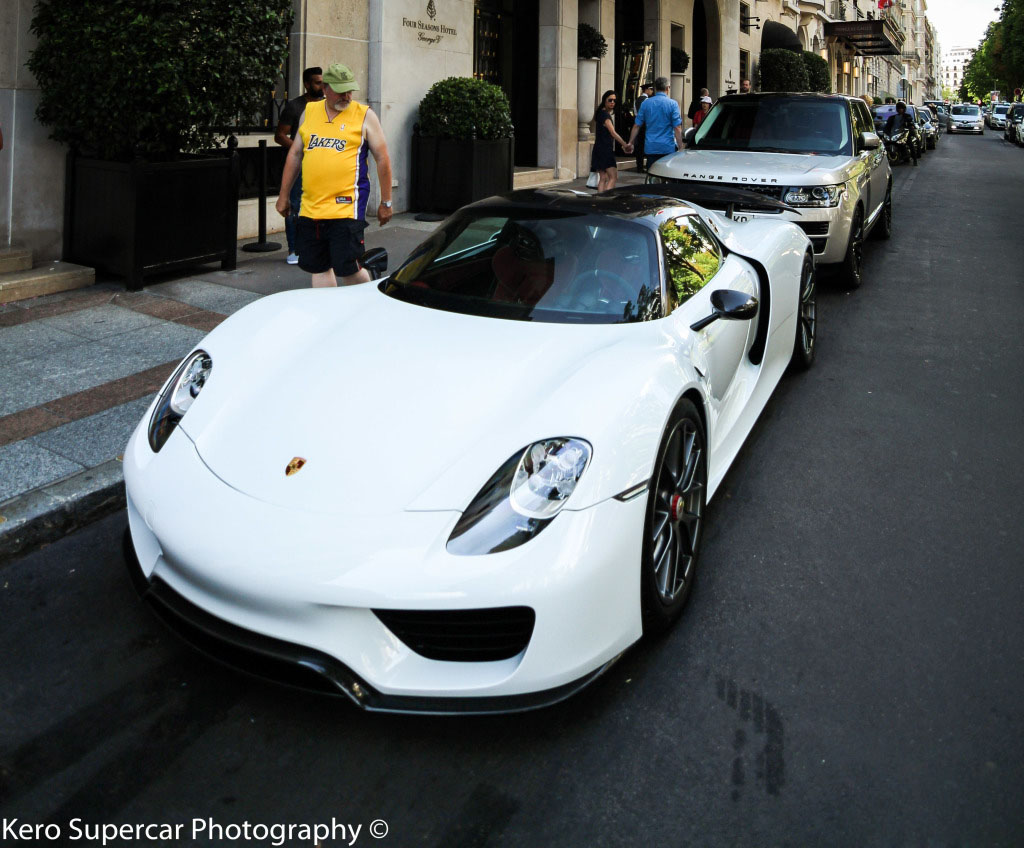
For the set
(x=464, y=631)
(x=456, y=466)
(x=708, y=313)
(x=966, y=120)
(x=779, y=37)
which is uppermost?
(x=966, y=120)

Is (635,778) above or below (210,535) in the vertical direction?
below

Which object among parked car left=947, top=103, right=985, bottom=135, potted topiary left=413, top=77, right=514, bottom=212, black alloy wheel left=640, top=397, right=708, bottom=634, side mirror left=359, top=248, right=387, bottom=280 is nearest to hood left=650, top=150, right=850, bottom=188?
potted topiary left=413, top=77, right=514, bottom=212

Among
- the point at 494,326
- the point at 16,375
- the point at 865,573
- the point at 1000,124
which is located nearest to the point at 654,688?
the point at 865,573

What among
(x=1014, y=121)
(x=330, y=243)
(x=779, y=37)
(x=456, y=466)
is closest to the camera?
(x=456, y=466)

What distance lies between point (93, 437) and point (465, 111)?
8.55 m

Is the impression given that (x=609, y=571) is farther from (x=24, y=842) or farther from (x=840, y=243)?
(x=840, y=243)

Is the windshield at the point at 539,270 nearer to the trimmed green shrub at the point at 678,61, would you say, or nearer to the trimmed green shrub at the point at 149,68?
the trimmed green shrub at the point at 149,68

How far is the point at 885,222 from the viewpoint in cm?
1215

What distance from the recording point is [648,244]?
409 centimetres

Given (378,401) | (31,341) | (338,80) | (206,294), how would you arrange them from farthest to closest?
(206,294), (31,341), (338,80), (378,401)

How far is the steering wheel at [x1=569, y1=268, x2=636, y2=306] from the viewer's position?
3.87m

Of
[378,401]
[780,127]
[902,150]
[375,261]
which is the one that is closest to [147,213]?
[375,261]

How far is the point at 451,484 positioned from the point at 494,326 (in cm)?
104

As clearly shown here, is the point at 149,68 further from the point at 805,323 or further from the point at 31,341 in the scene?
the point at 805,323
